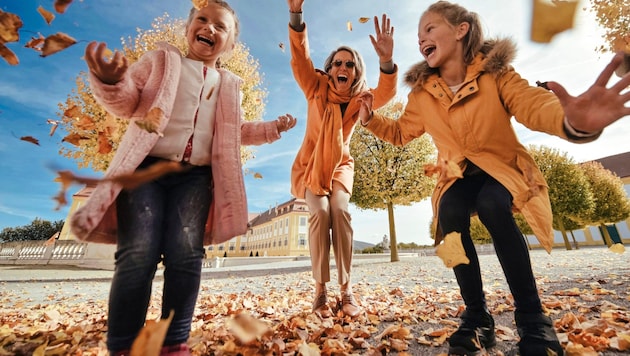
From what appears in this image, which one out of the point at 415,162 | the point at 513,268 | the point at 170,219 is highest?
the point at 415,162

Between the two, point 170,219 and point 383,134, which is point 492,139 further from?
point 170,219

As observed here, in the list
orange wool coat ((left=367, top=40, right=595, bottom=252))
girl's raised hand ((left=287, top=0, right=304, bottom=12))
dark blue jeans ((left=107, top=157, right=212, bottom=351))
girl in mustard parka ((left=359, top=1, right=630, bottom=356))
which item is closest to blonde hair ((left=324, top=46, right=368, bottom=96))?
girl's raised hand ((left=287, top=0, right=304, bottom=12))

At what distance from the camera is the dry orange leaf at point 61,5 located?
1.72m

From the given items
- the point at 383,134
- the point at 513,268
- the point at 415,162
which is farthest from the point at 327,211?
the point at 415,162

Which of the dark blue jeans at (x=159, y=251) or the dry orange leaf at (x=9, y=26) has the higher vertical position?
the dry orange leaf at (x=9, y=26)

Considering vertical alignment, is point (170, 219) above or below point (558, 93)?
below

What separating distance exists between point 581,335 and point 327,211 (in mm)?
2106

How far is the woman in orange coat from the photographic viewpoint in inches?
121

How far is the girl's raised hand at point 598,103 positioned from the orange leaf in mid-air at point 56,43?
277 cm

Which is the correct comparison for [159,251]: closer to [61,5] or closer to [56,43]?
[56,43]

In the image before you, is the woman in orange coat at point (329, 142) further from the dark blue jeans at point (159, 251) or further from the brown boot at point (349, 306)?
the dark blue jeans at point (159, 251)

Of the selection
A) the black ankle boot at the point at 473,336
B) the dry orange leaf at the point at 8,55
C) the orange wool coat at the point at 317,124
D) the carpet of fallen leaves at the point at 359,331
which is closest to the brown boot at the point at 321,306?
the carpet of fallen leaves at the point at 359,331

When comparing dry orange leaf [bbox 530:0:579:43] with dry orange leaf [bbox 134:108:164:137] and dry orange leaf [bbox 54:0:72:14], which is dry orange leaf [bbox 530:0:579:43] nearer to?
dry orange leaf [bbox 134:108:164:137]

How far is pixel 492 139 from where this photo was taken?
202cm
